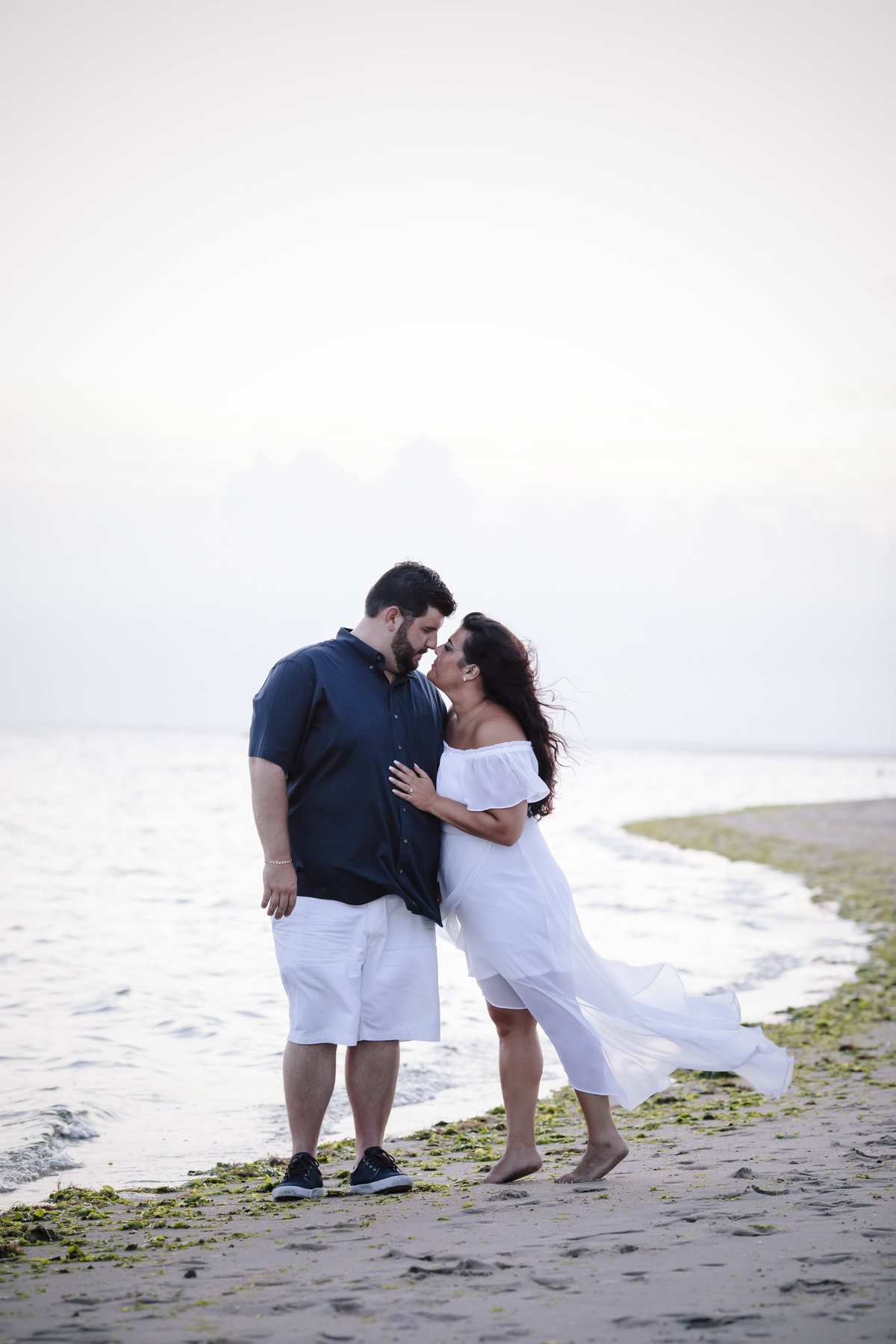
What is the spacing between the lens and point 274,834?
14.3 ft

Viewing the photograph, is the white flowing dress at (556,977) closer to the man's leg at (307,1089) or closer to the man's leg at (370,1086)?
the man's leg at (370,1086)

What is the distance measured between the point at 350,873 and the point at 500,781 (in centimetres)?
71

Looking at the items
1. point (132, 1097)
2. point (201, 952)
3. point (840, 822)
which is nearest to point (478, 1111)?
point (132, 1097)

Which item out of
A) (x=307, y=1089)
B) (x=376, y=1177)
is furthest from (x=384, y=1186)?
(x=307, y=1089)

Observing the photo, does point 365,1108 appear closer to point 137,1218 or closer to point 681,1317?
point 137,1218

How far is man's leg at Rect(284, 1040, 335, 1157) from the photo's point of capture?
434 centimetres

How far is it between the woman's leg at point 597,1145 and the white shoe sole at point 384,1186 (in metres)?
0.64

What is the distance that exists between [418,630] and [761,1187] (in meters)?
2.52

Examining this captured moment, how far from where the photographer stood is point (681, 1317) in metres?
2.70

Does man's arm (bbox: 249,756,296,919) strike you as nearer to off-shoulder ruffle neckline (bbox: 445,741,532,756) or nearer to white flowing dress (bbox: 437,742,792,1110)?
white flowing dress (bbox: 437,742,792,1110)

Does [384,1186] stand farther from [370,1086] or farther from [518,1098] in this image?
[518,1098]

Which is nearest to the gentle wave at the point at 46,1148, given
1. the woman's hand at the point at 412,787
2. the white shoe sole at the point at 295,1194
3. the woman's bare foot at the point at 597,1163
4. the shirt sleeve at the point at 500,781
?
the white shoe sole at the point at 295,1194

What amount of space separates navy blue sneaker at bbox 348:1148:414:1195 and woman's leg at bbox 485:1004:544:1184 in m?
0.39

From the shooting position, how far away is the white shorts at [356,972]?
14.1 feet
